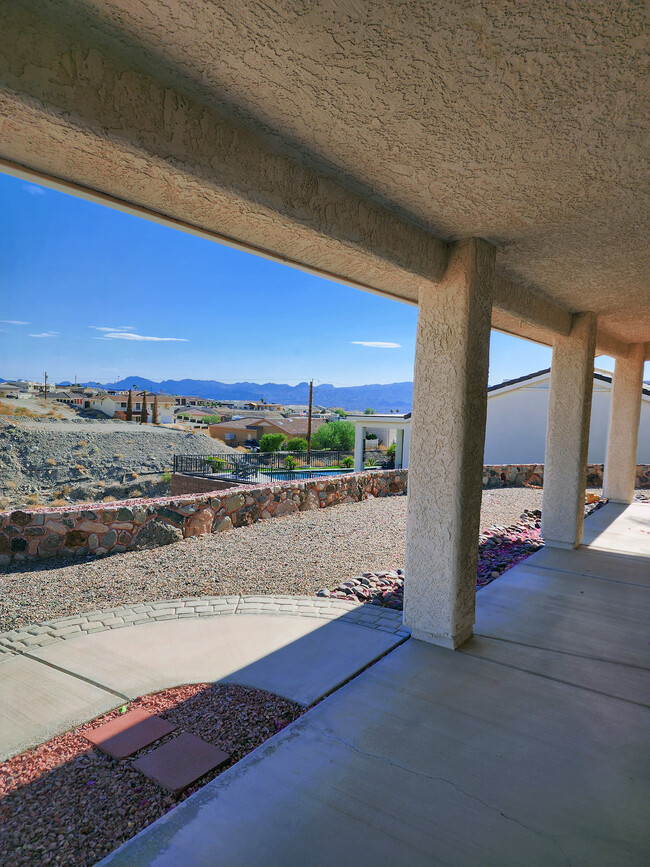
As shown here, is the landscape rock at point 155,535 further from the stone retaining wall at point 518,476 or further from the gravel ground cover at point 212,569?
the stone retaining wall at point 518,476

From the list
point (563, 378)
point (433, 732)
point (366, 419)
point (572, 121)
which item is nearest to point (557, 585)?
point (563, 378)

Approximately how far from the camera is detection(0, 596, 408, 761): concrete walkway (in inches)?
118

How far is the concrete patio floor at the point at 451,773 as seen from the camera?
6.65ft

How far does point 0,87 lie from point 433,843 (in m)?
3.10

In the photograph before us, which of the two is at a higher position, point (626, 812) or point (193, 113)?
point (193, 113)

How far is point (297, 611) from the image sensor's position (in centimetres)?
452

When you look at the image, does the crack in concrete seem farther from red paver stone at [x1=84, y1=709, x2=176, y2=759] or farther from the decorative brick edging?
the decorative brick edging

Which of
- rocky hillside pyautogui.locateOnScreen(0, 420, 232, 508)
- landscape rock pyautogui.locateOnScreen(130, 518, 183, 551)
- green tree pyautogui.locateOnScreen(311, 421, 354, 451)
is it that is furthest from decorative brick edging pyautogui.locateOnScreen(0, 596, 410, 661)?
green tree pyautogui.locateOnScreen(311, 421, 354, 451)

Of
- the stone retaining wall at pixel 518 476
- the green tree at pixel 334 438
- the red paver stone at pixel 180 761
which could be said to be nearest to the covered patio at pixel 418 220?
the red paver stone at pixel 180 761

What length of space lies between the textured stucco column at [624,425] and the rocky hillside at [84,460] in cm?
2008

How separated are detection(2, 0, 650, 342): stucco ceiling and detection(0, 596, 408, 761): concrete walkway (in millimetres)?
3035

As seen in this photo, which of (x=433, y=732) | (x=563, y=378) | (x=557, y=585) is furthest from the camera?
(x=563, y=378)

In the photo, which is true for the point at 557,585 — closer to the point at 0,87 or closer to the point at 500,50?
the point at 500,50

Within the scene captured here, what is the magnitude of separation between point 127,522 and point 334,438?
171ft
